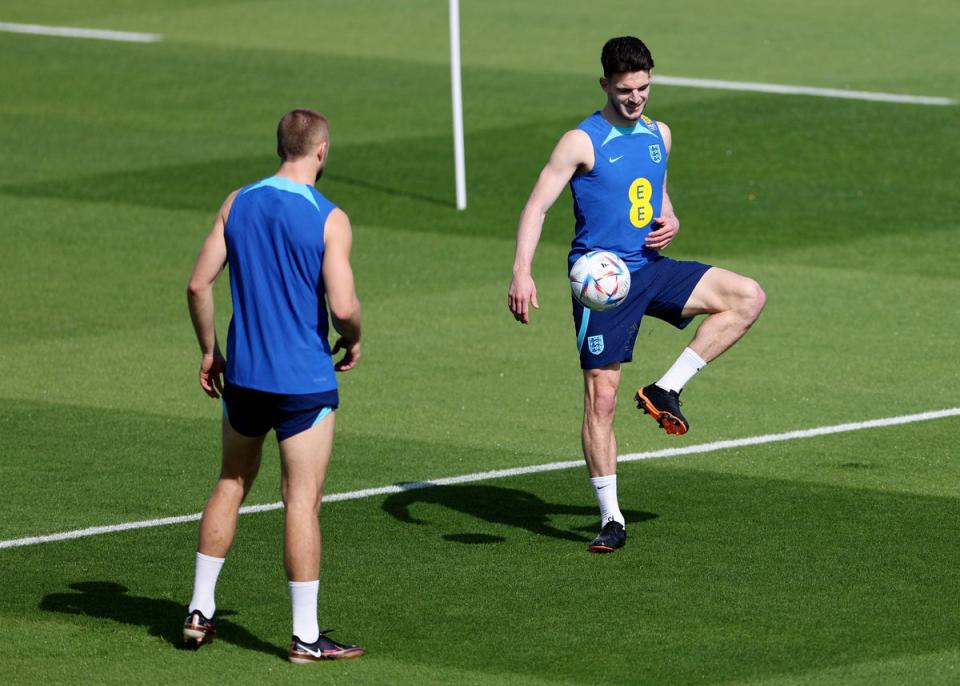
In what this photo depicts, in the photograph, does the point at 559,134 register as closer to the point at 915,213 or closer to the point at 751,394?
the point at 915,213

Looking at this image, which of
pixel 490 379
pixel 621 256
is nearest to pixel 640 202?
pixel 621 256

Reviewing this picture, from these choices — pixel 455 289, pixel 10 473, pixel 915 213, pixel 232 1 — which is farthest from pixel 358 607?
pixel 232 1

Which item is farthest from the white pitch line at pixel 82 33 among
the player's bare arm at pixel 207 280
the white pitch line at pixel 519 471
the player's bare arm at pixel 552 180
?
the player's bare arm at pixel 207 280

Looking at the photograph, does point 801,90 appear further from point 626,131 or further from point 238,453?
point 238,453

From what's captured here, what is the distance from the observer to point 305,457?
887cm

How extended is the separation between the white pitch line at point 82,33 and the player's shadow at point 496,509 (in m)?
21.6

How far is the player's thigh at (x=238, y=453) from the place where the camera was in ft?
29.8

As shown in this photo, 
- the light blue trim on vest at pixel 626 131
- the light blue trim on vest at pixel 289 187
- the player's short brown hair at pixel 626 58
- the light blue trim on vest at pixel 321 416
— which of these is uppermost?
the player's short brown hair at pixel 626 58

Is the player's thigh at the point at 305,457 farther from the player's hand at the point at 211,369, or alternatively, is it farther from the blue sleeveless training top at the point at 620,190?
the blue sleeveless training top at the point at 620,190

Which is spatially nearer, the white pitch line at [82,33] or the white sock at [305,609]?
the white sock at [305,609]

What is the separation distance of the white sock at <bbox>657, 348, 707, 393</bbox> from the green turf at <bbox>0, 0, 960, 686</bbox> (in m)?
0.79

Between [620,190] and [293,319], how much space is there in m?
2.66

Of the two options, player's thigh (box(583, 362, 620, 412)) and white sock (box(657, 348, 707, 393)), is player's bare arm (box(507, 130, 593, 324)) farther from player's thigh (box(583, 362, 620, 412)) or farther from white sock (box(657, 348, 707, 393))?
white sock (box(657, 348, 707, 393))

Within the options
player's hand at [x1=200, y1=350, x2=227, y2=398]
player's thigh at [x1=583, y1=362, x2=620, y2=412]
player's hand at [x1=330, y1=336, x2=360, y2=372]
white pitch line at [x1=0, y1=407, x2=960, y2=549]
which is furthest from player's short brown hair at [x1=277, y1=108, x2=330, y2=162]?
white pitch line at [x1=0, y1=407, x2=960, y2=549]
